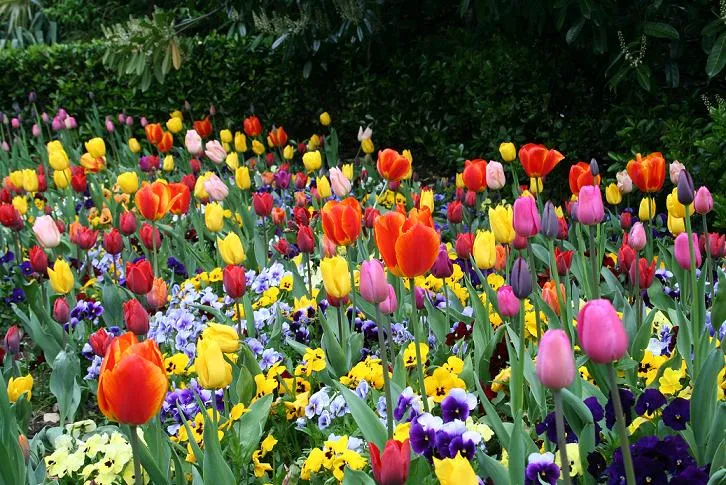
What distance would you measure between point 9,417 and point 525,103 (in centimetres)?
362

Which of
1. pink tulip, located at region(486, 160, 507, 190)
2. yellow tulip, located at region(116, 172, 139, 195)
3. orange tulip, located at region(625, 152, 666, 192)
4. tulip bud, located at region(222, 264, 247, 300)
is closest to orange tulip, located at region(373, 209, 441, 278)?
tulip bud, located at region(222, 264, 247, 300)

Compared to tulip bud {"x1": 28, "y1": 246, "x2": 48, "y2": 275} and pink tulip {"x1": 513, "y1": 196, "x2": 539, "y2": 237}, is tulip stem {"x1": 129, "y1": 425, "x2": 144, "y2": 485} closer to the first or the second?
pink tulip {"x1": 513, "y1": 196, "x2": 539, "y2": 237}

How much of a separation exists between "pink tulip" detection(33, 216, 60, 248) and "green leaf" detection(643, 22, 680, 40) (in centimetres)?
269

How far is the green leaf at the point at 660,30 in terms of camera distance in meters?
3.56

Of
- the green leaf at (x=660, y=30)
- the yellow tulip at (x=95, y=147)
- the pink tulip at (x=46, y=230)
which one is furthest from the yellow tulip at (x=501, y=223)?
the yellow tulip at (x=95, y=147)

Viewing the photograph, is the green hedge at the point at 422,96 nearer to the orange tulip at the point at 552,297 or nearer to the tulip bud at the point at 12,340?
the orange tulip at the point at 552,297

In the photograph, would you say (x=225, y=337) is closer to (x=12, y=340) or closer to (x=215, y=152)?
(x=12, y=340)

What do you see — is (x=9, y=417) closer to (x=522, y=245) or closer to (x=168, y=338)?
(x=168, y=338)

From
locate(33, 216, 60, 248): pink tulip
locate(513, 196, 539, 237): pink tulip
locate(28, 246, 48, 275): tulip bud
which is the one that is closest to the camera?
locate(513, 196, 539, 237): pink tulip

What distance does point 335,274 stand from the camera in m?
1.88

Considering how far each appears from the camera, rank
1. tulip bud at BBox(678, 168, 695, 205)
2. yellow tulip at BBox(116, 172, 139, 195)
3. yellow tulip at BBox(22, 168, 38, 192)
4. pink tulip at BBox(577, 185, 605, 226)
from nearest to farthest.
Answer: tulip bud at BBox(678, 168, 695, 205) → pink tulip at BBox(577, 185, 605, 226) → yellow tulip at BBox(116, 172, 139, 195) → yellow tulip at BBox(22, 168, 38, 192)

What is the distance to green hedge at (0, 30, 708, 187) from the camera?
14.2 ft

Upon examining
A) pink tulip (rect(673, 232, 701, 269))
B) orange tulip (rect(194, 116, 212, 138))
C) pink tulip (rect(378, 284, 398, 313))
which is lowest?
orange tulip (rect(194, 116, 212, 138))

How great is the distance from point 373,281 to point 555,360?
548mm
